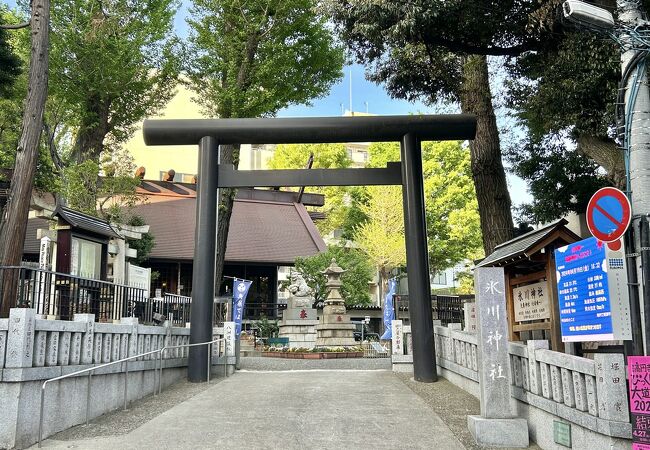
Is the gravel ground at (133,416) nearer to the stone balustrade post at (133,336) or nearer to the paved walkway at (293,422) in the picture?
the paved walkway at (293,422)

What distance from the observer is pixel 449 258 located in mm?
30859

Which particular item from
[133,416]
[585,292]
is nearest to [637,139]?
[585,292]

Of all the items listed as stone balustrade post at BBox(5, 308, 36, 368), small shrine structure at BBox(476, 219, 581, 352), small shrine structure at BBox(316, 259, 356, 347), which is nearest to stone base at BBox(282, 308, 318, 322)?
small shrine structure at BBox(316, 259, 356, 347)

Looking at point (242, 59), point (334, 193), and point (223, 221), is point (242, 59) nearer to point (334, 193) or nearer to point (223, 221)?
point (223, 221)

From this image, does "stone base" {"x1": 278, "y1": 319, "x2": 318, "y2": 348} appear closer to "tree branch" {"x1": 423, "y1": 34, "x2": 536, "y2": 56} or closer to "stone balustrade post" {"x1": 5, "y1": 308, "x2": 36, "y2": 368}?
"tree branch" {"x1": 423, "y1": 34, "x2": 536, "y2": 56}

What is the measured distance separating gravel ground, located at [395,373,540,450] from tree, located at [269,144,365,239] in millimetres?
25474

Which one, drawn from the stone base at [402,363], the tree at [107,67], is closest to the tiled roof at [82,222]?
the tree at [107,67]

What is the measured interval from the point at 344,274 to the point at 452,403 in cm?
1792

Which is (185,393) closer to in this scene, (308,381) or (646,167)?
(308,381)

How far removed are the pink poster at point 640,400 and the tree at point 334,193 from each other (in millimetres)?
31534

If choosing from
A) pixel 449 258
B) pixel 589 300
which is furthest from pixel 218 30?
pixel 449 258

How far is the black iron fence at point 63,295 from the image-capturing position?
7785 mm

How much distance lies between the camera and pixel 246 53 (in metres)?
18.6

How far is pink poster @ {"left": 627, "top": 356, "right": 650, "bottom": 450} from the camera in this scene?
448 centimetres
